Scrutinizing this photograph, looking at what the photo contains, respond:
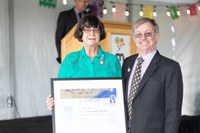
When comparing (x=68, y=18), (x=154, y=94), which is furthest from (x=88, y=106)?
(x=68, y=18)

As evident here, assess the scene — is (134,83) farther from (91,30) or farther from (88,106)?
A: (91,30)

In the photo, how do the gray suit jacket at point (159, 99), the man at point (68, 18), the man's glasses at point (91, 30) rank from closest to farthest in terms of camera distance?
the gray suit jacket at point (159, 99) < the man's glasses at point (91, 30) < the man at point (68, 18)

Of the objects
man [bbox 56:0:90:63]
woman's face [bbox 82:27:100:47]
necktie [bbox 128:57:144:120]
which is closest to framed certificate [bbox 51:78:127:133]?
necktie [bbox 128:57:144:120]

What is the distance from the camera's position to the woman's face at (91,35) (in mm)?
1834

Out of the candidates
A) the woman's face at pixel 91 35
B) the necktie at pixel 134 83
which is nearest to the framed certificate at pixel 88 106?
the necktie at pixel 134 83

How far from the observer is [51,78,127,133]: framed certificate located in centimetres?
179

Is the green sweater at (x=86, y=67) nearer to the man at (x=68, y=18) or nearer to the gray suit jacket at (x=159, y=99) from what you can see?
the gray suit jacket at (x=159, y=99)

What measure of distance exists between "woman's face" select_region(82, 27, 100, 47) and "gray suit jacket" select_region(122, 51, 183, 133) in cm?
36

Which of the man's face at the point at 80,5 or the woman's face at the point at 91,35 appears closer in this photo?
the woman's face at the point at 91,35

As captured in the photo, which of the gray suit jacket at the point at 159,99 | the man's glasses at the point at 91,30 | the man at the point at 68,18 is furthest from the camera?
the man at the point at 68,18

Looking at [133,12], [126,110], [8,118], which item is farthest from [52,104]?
[133,12]

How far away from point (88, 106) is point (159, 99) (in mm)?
416

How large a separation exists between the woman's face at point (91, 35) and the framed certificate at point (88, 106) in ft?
0.74

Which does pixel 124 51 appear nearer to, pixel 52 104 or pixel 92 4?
pixel 92 4
